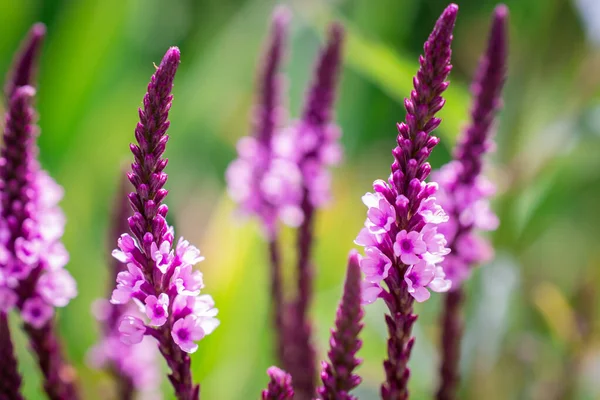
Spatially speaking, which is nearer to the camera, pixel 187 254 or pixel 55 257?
pixel 187 254

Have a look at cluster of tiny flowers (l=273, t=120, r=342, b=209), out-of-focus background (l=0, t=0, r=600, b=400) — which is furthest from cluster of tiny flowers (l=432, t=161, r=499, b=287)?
out-of-focus background (l=0, t=0, r=600, b=400)

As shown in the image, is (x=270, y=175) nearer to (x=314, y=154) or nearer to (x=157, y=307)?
(x=314, y=154)

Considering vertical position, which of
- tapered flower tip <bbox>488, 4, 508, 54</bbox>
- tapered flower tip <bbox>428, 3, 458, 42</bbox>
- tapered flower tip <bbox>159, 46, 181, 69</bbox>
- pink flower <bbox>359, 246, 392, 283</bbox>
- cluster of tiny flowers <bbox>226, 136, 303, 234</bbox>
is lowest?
pink flower <bbox>359, 246, 392, 283</bbox>

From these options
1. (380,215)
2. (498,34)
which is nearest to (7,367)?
(380,215)

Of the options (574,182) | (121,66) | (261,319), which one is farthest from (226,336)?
(121,66)

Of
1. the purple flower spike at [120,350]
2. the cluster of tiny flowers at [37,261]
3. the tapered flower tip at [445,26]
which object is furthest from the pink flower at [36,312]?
the tapered flower tip at [445,26]

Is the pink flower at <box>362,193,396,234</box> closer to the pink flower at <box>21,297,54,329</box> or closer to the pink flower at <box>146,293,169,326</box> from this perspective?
the pink flower at <box>146,293,169,326</box>

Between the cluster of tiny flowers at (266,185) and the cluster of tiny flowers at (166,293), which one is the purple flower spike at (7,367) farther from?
the cluster of tiny flowers at (266,185)
